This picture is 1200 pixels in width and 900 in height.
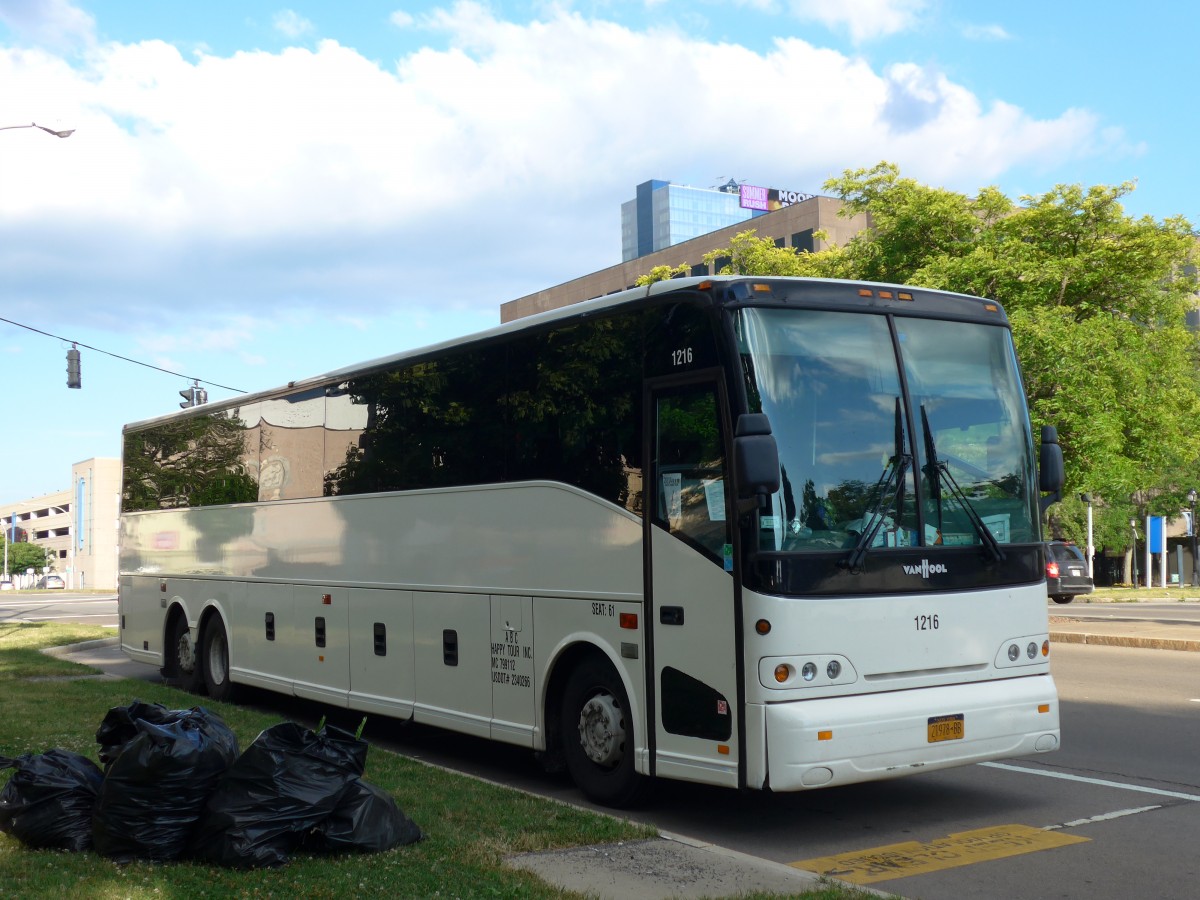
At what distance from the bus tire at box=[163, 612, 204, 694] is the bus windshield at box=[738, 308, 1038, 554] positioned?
34.3 ft

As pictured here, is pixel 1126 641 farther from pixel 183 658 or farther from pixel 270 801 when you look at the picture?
pixel 270 801

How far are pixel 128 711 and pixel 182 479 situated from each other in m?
9.70

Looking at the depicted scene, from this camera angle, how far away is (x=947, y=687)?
7.93m

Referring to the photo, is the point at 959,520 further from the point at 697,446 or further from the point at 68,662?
the point at 68,662

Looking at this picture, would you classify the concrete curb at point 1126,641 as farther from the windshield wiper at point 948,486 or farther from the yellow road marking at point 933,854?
the yellow road marking at point 933,854

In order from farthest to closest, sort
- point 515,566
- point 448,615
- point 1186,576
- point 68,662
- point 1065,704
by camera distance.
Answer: point 1186,576, point 68,662, point 1065,704, point 448,615, point 515,566

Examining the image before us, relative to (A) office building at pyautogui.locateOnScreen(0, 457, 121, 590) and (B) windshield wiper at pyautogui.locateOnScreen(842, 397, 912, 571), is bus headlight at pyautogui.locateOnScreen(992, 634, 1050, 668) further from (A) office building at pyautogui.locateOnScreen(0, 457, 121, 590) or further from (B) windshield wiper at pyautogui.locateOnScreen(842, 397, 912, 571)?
(A) office building at pyautogui.locateOnScreen(0, 457, 121, 590)

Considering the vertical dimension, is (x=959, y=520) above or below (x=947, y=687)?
above

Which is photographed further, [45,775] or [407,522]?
[407,522]

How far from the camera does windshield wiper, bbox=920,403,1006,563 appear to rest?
26.4 feet

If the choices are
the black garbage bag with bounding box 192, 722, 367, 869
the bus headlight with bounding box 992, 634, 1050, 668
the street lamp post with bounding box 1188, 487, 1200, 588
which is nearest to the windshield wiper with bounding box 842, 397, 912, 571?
the bus headlight with bounding box 992, 634, 1050, 668

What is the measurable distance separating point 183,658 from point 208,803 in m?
10.3

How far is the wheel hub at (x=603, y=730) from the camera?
28.1ft

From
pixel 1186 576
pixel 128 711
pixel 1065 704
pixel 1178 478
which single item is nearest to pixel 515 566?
pixel 128 711
